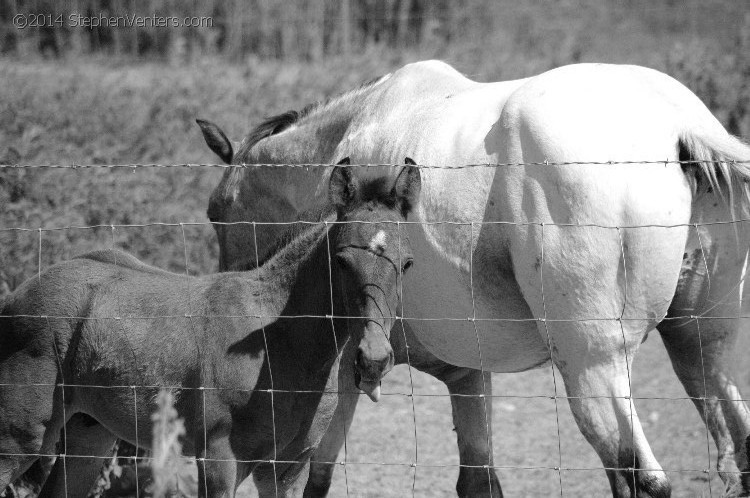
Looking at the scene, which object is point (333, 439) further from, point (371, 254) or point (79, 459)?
point (371, 254)

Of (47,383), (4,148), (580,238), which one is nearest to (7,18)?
(4,148)

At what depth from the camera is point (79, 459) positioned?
3.98 meters

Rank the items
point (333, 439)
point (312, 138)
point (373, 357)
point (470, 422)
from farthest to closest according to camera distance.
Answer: point (312, 138) < point (470, 422) < point (333, 439) < point (373, 357)

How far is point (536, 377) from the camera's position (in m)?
6.79

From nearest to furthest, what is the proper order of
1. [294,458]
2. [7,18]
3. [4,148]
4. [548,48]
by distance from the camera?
[294,458], [4,148], [7,18], [548,48]

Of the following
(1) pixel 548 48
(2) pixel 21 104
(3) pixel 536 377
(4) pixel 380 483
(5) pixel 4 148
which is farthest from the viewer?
(1) pixel 548 48

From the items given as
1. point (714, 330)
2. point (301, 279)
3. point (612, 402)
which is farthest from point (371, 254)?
point (714, 330)

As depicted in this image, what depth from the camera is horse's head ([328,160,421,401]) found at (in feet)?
10.2

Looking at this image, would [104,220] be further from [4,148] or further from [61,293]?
[61,293]

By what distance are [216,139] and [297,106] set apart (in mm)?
5360

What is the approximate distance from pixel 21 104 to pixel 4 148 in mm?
1846

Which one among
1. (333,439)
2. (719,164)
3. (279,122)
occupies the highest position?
(719,164)

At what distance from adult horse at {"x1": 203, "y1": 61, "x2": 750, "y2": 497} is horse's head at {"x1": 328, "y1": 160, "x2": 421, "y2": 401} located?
321mm

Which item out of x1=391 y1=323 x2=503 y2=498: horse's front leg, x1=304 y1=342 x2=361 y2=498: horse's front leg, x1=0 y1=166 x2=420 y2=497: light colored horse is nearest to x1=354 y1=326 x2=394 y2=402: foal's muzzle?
x1=0 y1=166 x2=420 y2=497: light colored horse
